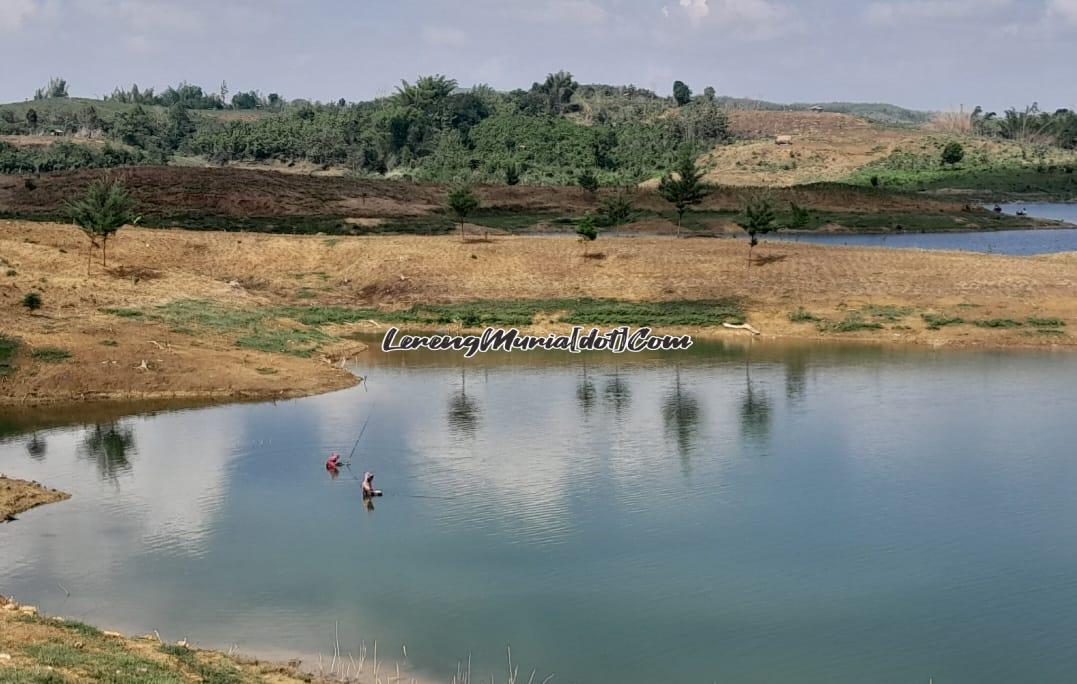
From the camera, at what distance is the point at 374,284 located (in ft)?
224

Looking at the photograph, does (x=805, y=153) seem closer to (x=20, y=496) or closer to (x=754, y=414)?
(x=754, y=414)

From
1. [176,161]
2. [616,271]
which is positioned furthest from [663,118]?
[616,271]

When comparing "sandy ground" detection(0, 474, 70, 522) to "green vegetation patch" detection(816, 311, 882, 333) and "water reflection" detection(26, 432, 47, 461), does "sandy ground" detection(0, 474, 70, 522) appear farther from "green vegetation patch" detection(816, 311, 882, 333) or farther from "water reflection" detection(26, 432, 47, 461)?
"green vegetation patch" detection(816, 311, 882, 333)

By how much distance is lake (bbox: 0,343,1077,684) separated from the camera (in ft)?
71.3

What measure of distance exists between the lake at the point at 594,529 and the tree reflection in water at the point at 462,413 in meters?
0.17

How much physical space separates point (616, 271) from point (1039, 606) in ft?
150

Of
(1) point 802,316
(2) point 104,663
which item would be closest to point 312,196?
(1) point 802,316

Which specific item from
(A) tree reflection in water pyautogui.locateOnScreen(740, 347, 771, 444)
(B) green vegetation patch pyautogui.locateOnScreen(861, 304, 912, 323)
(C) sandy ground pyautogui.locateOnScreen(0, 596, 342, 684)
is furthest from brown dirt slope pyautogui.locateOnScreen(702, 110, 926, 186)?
(C) sandy ground pyautogui.locateOnScreen(0, 596, 342, 684)

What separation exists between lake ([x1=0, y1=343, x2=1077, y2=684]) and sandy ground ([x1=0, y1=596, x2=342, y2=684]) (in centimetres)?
154

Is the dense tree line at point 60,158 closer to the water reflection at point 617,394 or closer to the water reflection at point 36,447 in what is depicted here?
the water reflection at point 617,394

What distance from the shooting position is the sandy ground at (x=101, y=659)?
1677 centimetres

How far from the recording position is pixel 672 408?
139 feet

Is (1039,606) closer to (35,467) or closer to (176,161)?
(35,467)

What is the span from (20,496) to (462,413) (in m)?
16.0
